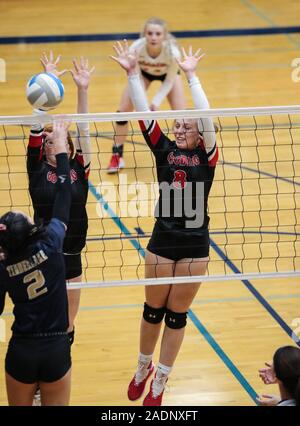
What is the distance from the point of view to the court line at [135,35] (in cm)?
1602

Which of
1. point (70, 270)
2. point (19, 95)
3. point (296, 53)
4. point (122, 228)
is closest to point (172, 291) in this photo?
point (70, 270)

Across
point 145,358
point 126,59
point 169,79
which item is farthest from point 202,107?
point 169,79

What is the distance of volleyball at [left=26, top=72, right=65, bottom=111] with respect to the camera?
20.7 feet

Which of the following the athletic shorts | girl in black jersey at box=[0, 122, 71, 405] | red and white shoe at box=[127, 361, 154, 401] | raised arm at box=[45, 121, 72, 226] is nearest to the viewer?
girl in black jersey at box=[0, 122, 71, 405]

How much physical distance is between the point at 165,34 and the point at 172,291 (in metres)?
5.36

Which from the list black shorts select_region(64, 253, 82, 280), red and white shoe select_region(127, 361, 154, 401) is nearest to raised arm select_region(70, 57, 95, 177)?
black shorts select_region(64, 253, 82, 280)

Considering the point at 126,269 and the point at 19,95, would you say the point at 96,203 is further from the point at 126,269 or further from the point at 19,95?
the point at 19,95

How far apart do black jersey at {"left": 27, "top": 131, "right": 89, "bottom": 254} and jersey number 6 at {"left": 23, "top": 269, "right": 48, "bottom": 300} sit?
1131 millimetres

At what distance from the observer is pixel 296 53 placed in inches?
606

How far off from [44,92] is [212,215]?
4200 millimetres

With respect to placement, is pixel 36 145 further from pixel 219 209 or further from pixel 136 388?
pixel 219 209

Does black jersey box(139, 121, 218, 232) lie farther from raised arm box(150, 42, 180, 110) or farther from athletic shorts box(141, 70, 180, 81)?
athletic shorts box(141, 70, 180, 81)

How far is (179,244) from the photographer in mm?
6543
